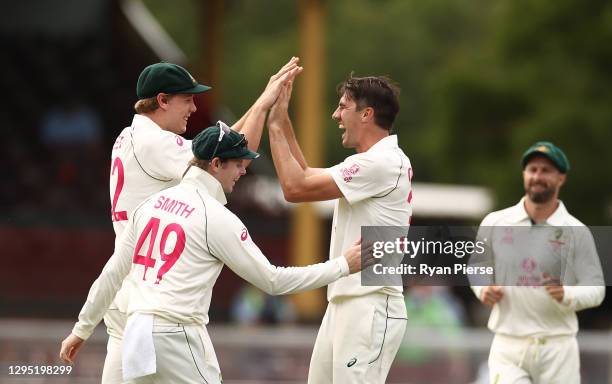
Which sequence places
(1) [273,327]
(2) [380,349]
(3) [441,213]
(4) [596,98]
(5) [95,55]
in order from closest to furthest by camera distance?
1. (2) [380,349]
2. (1) [273,327]
3. (5) [95,55]
4. (4) [596,98]
5. (3) [441,213]

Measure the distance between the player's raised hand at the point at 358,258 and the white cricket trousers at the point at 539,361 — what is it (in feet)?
6.35

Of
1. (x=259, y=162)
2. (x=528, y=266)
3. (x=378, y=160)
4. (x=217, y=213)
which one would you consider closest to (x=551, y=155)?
(x=528, y=266)

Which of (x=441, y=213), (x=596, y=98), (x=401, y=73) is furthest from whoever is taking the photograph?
(x=401, y=73)

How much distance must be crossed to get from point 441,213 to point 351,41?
83.4ft

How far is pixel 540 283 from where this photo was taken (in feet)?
29.2

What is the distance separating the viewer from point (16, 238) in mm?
22016

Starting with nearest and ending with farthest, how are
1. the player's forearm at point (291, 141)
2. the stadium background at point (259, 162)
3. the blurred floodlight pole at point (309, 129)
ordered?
the player's forearm at point (291, 141) → the stadium background at point (259, 162) → the blurred floodlight pole at point (309, 129)

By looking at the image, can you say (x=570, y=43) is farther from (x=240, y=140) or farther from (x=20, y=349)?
(x=240, y=140)

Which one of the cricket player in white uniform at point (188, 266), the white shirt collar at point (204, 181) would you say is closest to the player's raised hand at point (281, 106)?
the cricket player in white uniform at point (188, 266)

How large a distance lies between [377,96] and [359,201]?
2.10ft

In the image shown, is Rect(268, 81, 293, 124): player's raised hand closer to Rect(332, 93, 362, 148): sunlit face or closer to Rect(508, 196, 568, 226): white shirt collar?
Rect(332, 93, 362, 148): sunlit face

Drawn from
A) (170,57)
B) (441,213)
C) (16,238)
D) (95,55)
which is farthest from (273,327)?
(441,213)

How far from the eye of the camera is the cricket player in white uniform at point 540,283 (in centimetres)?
885

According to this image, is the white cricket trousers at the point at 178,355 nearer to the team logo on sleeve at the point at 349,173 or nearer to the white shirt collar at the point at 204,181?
the white shirt collar at the point at 204,181
